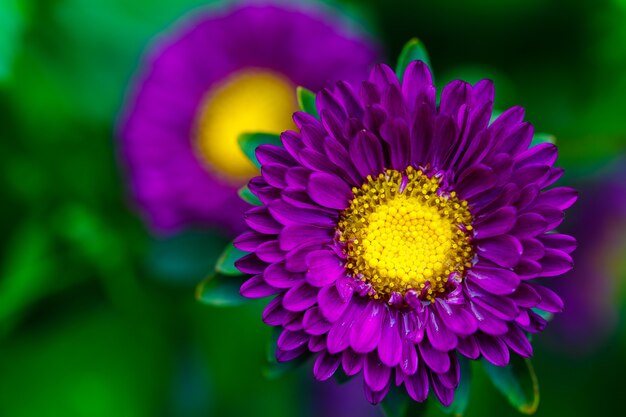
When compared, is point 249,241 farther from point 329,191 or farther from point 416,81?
point 416,81

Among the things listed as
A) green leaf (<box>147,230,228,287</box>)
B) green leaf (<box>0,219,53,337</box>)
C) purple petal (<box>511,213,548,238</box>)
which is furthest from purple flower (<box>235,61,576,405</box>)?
green leaf (<box>0,219,53,337</box>)

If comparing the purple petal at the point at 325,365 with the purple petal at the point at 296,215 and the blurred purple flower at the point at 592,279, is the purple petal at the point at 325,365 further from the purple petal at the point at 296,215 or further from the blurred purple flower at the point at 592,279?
the blurred purple flower at the point at 592,279

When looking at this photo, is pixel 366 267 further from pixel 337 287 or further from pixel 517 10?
pixel 517 10

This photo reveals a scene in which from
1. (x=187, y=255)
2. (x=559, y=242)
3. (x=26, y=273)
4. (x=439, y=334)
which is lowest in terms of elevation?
(x=26, y=273)

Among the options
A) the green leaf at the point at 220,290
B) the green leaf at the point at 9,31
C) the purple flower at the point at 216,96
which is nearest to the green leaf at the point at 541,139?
the green leaf at the point at 220,290

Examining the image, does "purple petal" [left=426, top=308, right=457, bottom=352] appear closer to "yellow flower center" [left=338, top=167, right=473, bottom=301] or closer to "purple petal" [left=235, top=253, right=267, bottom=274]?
"yellow flower center" [left=338, top=167, right=473, bottom=301]

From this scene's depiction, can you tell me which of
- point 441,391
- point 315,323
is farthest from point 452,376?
point 315,323

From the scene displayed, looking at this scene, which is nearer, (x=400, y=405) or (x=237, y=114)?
(x=400, y=405)

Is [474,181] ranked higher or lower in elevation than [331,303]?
higher
